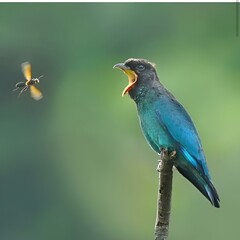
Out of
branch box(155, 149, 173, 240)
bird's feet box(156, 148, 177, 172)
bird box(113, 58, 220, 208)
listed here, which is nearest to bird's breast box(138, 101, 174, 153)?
bird box(113, 58, 220, 208)

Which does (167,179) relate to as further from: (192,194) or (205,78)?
(205,78)

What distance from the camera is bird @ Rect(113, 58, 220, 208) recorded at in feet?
13.8

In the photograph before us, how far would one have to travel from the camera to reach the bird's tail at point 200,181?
13.3 feet

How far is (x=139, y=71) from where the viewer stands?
4.45 meters

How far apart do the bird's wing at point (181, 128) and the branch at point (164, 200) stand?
489 millimetres

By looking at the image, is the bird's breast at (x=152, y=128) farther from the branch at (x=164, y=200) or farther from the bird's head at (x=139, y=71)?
the branch at (x=164, y=200)

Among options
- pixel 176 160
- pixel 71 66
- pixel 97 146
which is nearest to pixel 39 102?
pixel 71 66

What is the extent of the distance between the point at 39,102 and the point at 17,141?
1.27 m

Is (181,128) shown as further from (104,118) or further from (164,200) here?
(104,118)

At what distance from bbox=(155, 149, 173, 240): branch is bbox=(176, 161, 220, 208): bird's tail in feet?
1.26

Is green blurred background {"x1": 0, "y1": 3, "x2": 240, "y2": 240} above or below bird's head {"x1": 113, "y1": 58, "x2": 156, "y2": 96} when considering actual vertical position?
above

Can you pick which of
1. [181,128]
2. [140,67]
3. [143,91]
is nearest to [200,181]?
[181,128]

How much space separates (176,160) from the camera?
157 inches

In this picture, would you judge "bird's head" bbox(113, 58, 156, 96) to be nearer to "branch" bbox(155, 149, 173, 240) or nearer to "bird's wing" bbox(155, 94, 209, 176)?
"bird's wing" bbox(155, 94, 209, 176)
